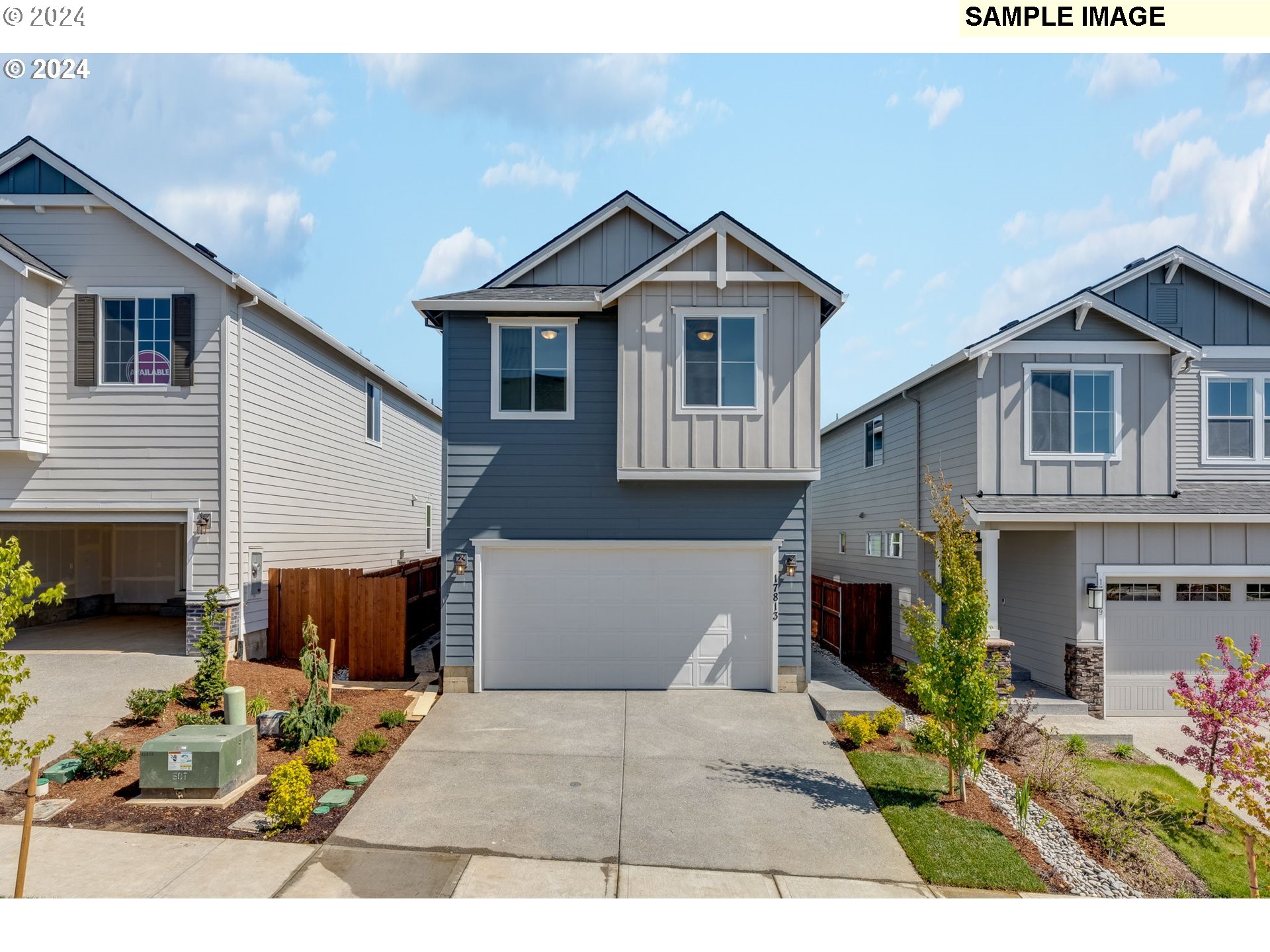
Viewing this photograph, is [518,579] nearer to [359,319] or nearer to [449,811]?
[449,811]

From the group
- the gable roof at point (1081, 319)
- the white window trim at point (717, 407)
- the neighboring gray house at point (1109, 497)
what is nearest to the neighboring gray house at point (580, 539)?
the white window trim at point (717, 407)

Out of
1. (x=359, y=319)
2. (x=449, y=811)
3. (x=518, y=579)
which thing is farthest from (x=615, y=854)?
(x=359, y=319)

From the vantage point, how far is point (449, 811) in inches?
273

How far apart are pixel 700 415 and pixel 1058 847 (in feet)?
21.5

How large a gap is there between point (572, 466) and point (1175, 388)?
1105 cm

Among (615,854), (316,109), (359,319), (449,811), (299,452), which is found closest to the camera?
(615,854)

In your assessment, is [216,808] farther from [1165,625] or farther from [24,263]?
[1165,625]

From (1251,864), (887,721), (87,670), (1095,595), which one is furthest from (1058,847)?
(87,670)

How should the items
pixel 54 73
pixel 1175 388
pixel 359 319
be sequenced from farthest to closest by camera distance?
1. pixel 359 319
2. pixel 1175 388
3. pixel 54 73

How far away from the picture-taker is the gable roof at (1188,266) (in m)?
12.8

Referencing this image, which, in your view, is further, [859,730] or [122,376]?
[122,376]

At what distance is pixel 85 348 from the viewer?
36.9 feet

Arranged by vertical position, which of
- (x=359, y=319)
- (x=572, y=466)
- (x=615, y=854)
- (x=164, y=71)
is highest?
(x=164, y=71)

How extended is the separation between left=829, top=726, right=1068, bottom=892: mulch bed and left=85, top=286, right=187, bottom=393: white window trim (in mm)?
11710
